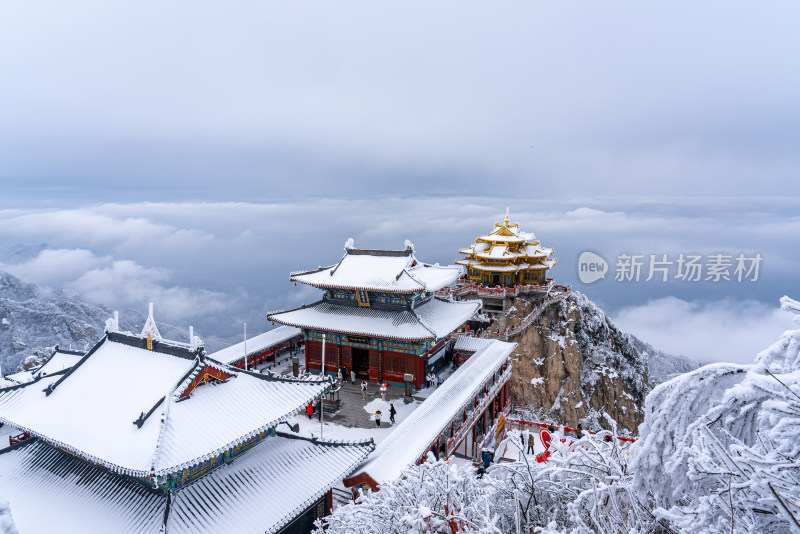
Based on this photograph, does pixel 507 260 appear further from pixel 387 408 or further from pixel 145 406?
pixel 145 406

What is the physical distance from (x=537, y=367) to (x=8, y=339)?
3165 inches

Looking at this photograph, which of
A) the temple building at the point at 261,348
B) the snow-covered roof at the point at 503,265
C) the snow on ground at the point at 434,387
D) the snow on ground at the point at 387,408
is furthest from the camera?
the snow-covered roof at the point at 503,265

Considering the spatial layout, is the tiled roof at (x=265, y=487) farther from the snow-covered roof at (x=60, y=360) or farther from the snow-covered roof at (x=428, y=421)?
the snow-covered roof at (x=60, y=360)

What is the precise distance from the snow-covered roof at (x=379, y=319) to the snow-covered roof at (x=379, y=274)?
1597 mm

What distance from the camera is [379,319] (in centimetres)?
2536

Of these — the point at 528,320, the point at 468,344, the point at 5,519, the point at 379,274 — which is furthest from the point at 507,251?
the point at 5,519

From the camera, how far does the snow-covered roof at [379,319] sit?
2395cm

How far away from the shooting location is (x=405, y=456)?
16.1 m

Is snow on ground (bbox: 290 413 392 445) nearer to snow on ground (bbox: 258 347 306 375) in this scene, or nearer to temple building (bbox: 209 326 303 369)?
temple building (bbox: 209 326 303 369)

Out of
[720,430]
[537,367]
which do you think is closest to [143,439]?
[720,430]

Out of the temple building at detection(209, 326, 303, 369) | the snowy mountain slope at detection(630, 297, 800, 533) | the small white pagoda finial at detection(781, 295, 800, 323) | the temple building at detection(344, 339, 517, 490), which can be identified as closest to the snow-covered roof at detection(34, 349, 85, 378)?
the temple building at detection(209, 326, 303, 369)

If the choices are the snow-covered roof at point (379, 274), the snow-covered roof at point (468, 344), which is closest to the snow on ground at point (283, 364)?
the snow-covered roof at point (379, 274)

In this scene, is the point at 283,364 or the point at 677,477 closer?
the point at 677,477

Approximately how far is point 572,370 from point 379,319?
28023 millimetres
